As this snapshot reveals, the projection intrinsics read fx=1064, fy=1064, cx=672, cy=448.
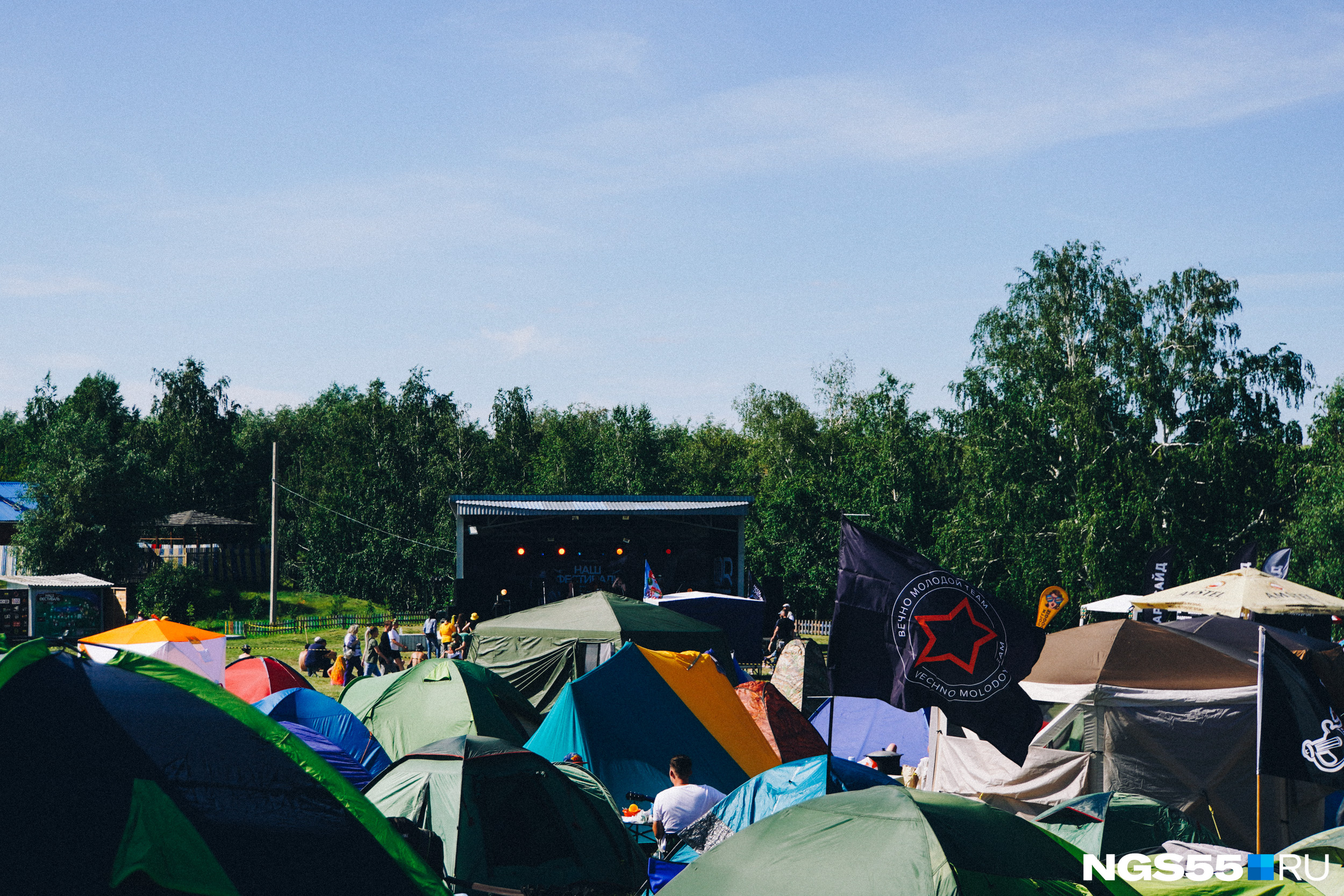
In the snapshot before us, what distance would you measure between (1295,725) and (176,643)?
13.1 meters

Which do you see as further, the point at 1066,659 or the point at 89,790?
the point at 1066,659

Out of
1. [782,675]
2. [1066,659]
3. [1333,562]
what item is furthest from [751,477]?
[1066,659]

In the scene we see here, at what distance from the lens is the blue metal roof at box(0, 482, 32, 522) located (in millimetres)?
36469

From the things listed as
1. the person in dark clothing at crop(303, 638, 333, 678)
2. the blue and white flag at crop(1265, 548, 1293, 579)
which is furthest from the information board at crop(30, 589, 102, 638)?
the blue and white flag at crop(1265, 548, 1293, 579)

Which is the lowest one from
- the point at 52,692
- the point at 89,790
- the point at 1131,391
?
the point at 89,790

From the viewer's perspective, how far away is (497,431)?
167 ft

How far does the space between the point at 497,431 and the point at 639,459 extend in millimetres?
7101

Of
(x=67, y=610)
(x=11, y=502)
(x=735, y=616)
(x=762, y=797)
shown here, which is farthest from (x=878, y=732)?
(x=11, y=502)

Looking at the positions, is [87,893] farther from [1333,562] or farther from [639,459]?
[639,459]

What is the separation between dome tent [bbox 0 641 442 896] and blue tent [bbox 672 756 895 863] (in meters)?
3.84

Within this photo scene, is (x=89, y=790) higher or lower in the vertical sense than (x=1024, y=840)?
Answer: higher

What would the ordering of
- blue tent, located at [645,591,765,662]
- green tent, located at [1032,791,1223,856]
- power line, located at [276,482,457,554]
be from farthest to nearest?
power line, located at [276,482,457,554]
blue tent, located at [645,591,765,662]
green tent, located at [1032,791,1223,856]

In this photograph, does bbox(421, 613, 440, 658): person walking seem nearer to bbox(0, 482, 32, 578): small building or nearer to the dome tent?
bbox(0, 482, 32, 578): small building

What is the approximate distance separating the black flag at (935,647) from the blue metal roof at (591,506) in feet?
67.8
